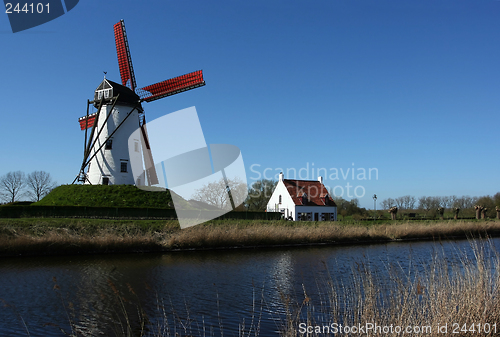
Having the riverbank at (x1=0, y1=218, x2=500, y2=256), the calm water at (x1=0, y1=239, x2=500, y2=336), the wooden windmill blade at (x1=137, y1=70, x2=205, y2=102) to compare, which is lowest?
the calm water at (x1=0, y1=239, x2=500, y2=336)

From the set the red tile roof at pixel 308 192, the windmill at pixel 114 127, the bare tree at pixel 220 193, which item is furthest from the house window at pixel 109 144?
the red tile roof at pixel 308 192

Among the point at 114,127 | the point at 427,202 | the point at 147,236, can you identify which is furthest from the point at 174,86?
the point at 427,202

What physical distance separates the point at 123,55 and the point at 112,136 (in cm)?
943

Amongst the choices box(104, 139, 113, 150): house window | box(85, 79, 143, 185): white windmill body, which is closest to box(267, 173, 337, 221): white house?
box(85, 79, 143, 185): white windmill body

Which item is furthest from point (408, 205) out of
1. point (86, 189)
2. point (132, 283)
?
point (132, 283)

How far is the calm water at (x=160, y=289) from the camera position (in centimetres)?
904

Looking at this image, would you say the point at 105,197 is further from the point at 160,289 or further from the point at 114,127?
the point at 160,289

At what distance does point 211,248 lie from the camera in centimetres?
2402

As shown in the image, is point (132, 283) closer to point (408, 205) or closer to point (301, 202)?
point (301, 202)

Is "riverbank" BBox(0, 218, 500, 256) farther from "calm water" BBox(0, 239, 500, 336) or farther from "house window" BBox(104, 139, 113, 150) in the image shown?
"house window" BBox(104, 139, 113, 150)

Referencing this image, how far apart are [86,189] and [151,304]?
26.8m

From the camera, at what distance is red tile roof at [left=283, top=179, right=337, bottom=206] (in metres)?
45.7

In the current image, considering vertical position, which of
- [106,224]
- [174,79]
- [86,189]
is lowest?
[106,224]

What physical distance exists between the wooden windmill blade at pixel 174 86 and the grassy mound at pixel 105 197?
9828 mm
